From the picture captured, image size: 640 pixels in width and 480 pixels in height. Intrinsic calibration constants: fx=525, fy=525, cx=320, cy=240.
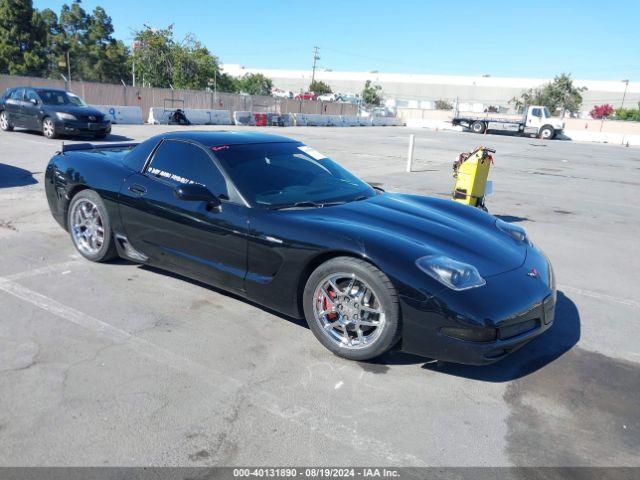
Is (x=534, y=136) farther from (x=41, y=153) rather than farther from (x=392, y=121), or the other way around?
(x=41, y=153)

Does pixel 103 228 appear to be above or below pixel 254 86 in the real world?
below

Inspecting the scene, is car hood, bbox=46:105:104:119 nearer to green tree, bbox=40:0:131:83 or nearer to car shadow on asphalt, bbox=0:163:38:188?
car shadow on asphalt, bbox=0:163:38:188

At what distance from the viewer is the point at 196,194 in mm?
3928

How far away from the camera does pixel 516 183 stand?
12.8 meters

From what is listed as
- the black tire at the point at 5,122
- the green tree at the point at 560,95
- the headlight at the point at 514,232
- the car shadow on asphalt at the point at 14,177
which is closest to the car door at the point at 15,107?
the black tire at the point at 5,122

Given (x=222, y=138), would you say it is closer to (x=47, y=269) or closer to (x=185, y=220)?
(x=185, y=220)

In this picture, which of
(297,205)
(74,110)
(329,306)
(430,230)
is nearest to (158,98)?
(74,110)

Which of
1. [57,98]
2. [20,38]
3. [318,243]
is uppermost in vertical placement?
[20,38]

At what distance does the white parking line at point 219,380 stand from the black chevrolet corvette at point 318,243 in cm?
67

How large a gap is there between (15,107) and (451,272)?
1700 cm

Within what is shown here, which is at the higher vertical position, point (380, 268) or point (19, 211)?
point (380, 268)

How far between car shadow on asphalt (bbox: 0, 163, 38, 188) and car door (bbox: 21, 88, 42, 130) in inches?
242

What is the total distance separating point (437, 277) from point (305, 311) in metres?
0.97

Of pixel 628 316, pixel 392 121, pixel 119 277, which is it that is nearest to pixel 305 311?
pixel 119 277
